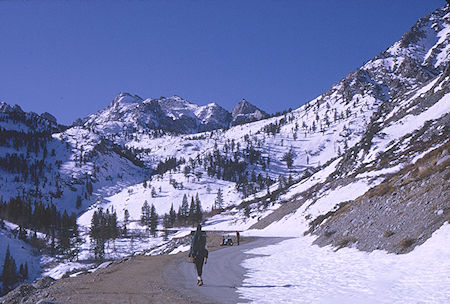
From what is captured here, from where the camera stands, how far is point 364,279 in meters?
13.2

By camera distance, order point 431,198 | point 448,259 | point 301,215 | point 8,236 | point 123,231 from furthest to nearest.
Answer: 1. point 123,231
2. point 8,236
3. point 301,215
4. point 431,198
5. point 448,259

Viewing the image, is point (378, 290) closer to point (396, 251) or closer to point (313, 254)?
point (396, 251)

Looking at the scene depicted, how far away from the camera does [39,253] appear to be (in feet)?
341

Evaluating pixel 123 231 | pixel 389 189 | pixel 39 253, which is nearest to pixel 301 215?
pixel 389 189

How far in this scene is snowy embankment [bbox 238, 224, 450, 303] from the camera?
407 inches

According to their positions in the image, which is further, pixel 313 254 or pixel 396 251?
pixel 313 254

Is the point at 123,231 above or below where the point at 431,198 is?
below


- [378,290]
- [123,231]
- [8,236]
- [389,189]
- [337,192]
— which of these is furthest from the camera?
[123,231]

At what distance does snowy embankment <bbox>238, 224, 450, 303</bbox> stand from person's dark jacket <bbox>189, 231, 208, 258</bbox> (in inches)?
93.4

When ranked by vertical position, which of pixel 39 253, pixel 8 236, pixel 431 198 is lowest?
pixel 39 253

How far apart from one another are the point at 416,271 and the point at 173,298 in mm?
9707

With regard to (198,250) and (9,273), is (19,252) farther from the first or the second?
(198,250)

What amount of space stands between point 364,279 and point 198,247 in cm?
729

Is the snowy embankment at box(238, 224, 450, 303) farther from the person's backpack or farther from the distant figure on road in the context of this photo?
the person's backpack
